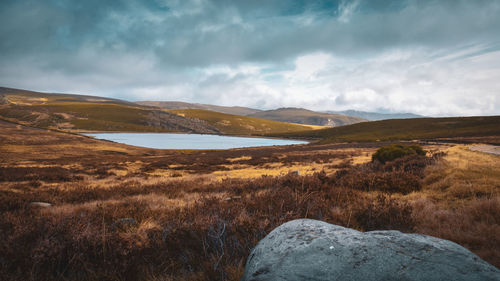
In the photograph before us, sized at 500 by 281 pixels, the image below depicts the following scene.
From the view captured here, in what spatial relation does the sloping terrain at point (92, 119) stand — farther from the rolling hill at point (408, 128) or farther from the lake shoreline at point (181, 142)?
the rolling hill at point (408, 128)

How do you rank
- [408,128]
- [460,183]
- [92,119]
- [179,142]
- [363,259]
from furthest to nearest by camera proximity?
[92,119], [408,128], [179,142], [460,183], [363,259]

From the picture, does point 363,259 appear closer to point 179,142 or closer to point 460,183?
point 460,183

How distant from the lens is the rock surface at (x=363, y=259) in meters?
2.19

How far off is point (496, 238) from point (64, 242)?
737cm

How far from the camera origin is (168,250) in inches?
169

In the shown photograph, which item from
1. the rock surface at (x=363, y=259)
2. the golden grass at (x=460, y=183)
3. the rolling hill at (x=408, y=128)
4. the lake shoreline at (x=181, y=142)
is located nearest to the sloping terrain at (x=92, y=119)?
the lake shoreline at (x=181, y=142)

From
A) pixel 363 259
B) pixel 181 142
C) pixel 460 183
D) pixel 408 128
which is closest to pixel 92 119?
pixel 181 142

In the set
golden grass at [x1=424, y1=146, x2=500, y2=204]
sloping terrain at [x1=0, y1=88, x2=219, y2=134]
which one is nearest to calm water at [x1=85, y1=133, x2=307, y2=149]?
sloping terrain at [x1=0, y1=88, x2=219, y2=134]

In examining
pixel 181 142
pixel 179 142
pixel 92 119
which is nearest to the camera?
pixel 179 142

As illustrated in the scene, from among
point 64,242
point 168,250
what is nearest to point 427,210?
point 168,250

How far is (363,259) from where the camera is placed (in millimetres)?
2391

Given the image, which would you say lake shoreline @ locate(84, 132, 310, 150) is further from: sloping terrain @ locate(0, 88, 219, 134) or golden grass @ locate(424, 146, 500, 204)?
golden grass @ locate(424, 146, 500, 204)

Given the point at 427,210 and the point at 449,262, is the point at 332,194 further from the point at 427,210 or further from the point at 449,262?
the point at 449,262

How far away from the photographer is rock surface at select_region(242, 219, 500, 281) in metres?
2.19
